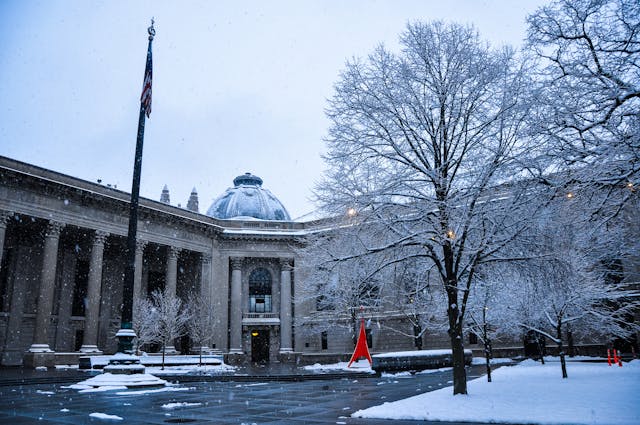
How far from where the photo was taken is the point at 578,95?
9266mm

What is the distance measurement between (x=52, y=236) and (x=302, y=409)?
96.6 feet

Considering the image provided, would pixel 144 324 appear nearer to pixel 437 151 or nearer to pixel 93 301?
pixel 93 301

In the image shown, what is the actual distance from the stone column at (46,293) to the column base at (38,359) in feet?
0.64

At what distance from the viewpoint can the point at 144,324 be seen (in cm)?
3666

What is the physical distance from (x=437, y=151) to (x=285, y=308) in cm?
3969

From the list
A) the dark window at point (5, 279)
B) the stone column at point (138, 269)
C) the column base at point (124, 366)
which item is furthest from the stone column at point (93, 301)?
the column base at point (124, 366)

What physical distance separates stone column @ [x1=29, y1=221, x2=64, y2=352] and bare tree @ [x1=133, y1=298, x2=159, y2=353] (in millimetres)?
6028

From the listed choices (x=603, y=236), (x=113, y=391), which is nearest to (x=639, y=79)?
(x=603, y=236)

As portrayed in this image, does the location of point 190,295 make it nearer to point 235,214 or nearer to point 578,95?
point 235,214

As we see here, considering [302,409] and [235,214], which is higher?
[235,214]

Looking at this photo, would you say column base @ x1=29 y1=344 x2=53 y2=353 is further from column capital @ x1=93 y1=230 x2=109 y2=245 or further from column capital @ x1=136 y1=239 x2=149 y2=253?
column capital @ x1=136 y1=239 x2=149 y2=253

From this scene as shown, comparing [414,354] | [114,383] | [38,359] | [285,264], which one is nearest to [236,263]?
[285,264]

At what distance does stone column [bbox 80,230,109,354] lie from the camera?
1381 inches

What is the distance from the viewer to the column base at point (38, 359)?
104 feet
